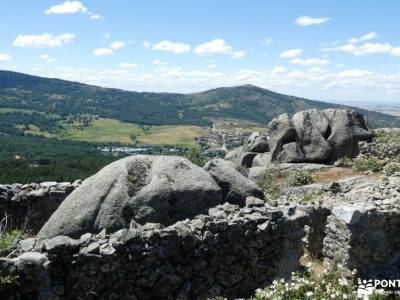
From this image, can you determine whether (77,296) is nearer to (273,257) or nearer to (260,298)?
(260,298)

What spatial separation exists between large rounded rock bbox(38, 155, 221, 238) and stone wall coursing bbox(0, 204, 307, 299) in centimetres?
116

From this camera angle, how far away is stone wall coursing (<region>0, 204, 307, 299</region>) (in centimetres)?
1101

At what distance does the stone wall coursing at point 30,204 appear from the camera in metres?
18.0

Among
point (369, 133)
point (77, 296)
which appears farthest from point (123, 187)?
point (369, 133)

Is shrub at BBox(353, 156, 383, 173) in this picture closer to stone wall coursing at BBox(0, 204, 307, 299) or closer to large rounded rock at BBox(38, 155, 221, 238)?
stone wall coursing at BBox(0, 204, 307, 299)

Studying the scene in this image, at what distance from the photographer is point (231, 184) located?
16.8 m

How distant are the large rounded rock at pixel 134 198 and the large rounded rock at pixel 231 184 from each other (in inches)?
28.1

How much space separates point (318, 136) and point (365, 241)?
21.7 m

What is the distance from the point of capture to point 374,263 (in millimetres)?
14531

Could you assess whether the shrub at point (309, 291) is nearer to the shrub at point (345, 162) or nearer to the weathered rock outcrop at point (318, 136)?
the shrub at point (345, 162)

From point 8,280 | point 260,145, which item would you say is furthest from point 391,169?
point 8,280

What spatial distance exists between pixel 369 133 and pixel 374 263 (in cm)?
2264

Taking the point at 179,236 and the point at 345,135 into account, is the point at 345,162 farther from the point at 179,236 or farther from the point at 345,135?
the point at 179,236

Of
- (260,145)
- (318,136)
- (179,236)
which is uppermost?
(318,136)
